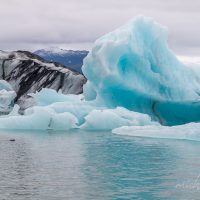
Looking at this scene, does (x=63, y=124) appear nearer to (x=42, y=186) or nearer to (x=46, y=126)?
(x=46, y=126)

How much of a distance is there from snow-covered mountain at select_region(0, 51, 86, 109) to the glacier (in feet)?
42.2

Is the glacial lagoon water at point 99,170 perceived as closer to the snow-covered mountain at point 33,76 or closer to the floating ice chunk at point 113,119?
the floating ice chunk at point 113,119

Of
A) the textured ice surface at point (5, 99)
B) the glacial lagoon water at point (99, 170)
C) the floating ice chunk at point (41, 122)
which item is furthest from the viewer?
the textured ice surface at point (5, 99)

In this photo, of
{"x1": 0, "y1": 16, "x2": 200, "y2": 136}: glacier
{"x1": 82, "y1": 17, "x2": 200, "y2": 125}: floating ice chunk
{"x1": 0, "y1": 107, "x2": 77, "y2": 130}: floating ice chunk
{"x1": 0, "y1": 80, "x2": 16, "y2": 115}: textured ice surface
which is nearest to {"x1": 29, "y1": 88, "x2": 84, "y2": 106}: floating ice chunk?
{"x1": 0, "y1": 16, "x2": 200, "y2": 136}: glacier

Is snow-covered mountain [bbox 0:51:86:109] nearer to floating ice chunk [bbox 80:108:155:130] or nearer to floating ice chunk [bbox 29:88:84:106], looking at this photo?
floating ice chunk [bbox 29:88:84:106]

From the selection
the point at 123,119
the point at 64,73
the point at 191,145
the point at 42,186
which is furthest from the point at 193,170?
the point at 64,73

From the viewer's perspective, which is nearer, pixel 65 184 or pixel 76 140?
pixel 65 184

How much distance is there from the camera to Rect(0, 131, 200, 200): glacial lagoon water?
11.5m

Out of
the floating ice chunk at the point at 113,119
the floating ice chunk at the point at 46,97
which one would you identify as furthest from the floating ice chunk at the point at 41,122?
the floating ice chunk at the point at 46,97

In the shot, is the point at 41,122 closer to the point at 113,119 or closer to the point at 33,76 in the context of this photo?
the point at 113,119

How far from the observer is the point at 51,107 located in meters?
31.7

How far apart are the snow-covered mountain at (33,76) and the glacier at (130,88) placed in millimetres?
12852

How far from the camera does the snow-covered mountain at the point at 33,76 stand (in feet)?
152

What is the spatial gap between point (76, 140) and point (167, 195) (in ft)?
42.6
